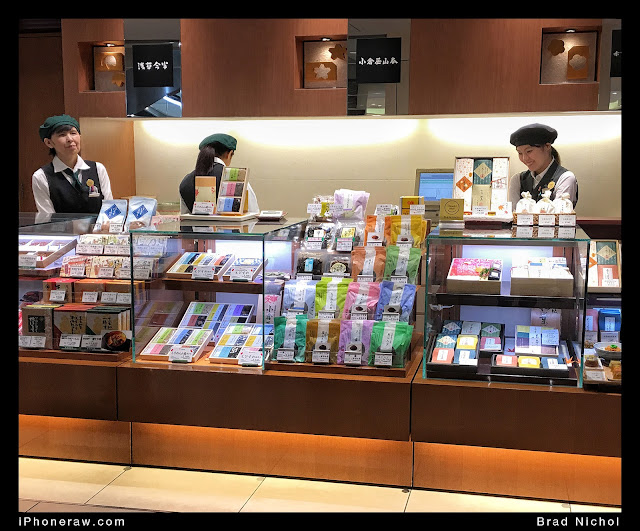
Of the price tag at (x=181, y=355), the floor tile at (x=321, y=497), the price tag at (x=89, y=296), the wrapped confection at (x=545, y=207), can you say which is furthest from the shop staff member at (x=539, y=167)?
the price tag at (x=89, y=296)

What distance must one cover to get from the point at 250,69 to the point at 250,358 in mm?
3103

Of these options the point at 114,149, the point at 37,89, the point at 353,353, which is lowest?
the point at 353,353

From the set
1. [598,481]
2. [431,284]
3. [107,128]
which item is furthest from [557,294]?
[107,128]

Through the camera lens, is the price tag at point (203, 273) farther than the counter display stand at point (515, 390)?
Yes

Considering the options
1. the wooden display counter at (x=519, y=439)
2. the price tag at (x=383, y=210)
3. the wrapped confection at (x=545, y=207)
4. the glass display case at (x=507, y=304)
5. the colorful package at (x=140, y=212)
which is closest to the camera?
the wooden display counter at (x=519, y=439)

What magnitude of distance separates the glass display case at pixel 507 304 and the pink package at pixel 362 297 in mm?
252

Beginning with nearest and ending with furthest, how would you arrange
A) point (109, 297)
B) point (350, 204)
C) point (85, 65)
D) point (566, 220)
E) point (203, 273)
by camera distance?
point (566, 220), point (203, 273), point (109, 297), point (350, 204), point (85, 65)

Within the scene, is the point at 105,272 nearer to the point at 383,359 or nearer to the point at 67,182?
the point at 67,182

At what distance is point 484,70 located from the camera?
5.12 metres

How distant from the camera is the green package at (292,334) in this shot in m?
3.16

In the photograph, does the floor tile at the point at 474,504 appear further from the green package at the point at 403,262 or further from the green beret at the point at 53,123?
the green beret at the point at 53,123

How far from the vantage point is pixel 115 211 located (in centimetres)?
375

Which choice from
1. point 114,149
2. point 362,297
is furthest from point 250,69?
point 362,297

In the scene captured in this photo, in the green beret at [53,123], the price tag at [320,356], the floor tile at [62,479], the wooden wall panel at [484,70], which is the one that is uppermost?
the wooden wall panel at [484,70]
